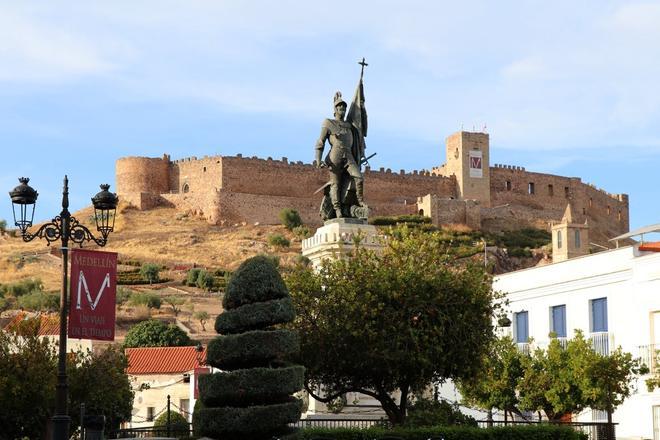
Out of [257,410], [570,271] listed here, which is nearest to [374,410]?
[257,410]

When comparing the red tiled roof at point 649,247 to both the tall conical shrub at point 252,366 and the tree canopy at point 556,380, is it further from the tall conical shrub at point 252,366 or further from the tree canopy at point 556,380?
the tall conical shrub at point 252,366

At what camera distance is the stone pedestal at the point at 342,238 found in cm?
2131

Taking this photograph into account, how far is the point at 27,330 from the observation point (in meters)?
24.5

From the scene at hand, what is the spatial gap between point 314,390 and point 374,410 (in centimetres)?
139

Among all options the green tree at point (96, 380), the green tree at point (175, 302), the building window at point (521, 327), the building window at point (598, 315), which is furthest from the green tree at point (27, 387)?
the green tree at point (175, 302)

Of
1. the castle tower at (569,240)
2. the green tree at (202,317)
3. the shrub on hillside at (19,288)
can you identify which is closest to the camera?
the castle tower at (569,240)

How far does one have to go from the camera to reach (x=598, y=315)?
3403cm

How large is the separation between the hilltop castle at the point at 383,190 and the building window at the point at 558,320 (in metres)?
85.5

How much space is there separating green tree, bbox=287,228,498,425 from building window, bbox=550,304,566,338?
46.9 feet

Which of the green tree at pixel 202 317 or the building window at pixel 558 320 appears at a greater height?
the green tree at pixel 202 317

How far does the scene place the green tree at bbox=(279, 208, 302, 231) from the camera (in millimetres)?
119750

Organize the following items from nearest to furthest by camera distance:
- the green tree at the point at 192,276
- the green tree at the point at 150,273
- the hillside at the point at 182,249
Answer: the hillside at the point at 182,249, the green tree at the point at 150,273, the green tree at the point at 192,276

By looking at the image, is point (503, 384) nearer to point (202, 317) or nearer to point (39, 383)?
point (39, 383)

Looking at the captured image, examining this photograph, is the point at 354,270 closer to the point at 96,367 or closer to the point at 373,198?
the point at 96,367
